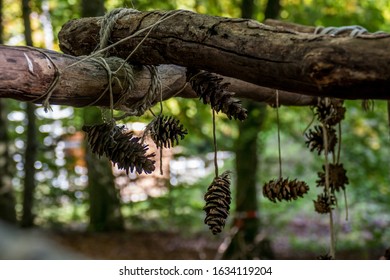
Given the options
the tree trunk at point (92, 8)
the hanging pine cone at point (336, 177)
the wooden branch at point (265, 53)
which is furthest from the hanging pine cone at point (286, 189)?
the tree trunk at point (92, 8)

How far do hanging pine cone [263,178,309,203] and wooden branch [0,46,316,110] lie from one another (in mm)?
363

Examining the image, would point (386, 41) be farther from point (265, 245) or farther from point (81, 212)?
point (81, 212)

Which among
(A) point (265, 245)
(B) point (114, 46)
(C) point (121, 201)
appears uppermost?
(B) point (114, 46)

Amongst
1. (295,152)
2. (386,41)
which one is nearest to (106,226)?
(295,152)

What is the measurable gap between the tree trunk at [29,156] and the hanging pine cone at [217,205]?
440cm

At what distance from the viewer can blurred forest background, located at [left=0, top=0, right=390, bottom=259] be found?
4.78m

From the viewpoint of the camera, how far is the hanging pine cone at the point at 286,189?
1.50 meters

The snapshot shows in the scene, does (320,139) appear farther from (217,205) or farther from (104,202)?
(104,202)

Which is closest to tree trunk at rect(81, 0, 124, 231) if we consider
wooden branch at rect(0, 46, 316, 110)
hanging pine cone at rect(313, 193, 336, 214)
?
hanging pine cone at rect(313, 193, 336, 214)

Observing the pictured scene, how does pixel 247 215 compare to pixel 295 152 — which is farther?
pixel 295 152

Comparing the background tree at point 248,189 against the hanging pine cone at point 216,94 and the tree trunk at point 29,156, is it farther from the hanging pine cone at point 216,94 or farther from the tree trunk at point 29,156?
the hanging pine cone at point 216,94

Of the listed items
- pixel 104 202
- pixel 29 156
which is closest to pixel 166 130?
pixel 29 156

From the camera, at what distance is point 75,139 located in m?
6.68
